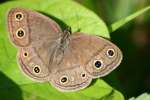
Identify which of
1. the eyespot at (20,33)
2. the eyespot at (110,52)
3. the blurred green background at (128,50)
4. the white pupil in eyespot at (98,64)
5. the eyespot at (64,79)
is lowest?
the blurred green background at (128,50)

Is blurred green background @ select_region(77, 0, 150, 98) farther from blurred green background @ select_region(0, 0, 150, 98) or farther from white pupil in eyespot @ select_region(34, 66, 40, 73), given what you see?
white pupil in eyespot @ select_region(34, 66, 40, 73)

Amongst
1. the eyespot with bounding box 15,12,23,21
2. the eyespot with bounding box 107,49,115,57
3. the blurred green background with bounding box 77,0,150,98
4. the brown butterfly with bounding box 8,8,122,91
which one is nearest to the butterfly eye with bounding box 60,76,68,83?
the brown butterfly with bounding box 8,8,122,91

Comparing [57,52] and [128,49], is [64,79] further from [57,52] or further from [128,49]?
[128,49]

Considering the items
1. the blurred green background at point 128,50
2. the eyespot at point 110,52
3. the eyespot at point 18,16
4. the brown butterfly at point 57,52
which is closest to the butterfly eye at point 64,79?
the brown butterfly at point 57,52

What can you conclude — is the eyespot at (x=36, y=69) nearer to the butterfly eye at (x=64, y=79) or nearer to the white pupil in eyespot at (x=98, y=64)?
the butterfly eye at (x=64, y=79)

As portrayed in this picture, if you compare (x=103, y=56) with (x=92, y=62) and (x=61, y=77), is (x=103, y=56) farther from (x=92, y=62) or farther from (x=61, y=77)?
(x=61, y=77)

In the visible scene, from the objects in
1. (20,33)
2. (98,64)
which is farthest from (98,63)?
(20,33)
